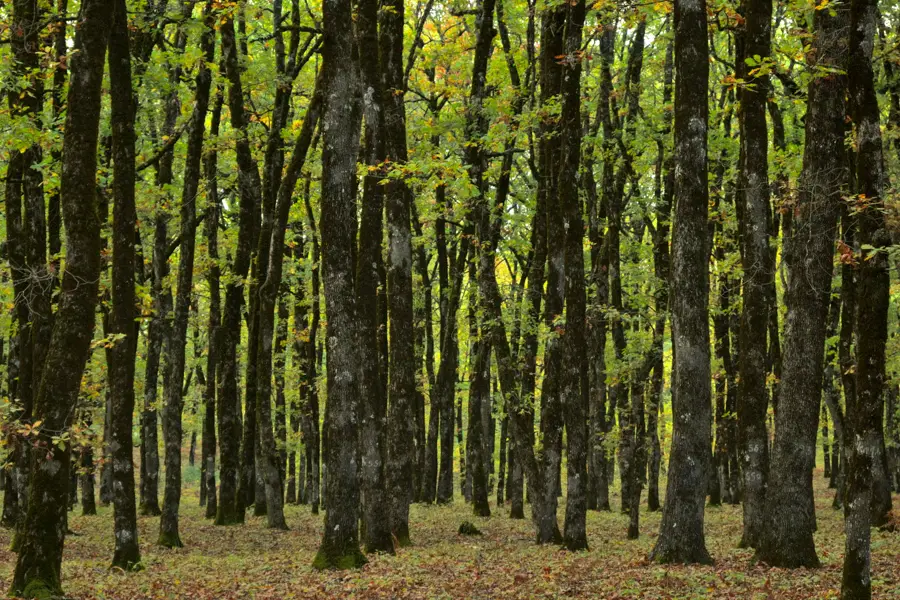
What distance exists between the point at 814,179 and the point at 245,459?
18477 mm

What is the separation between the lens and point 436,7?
29094 mm

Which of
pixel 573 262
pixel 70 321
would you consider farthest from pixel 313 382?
pixel 70 321

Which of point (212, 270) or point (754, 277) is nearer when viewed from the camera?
point (754, 277)

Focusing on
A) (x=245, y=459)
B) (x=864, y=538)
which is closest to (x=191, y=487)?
(x=245, y=459)

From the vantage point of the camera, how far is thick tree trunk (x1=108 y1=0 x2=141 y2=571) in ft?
45.9

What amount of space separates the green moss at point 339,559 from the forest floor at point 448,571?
8.6 inches

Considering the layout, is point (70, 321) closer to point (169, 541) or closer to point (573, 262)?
point (169, 541)

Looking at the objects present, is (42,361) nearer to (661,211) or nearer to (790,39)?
(661,211)

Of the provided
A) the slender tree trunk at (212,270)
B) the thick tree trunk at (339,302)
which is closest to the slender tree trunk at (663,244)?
the thick tree trunk at (339,302)

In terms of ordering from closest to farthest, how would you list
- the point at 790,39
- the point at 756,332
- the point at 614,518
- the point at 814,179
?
the point at 814,179 → the point at 756,332 → the point at 790,39 → the point at 614,518

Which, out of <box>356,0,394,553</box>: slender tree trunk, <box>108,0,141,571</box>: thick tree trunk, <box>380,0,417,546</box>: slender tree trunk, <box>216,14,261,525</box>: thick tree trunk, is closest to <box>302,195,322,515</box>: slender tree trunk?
<box>216,14,261,525</box>: thick tree trunk

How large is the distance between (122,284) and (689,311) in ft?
32.7

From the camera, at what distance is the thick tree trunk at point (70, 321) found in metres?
10.0

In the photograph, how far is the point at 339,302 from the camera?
13320mm
